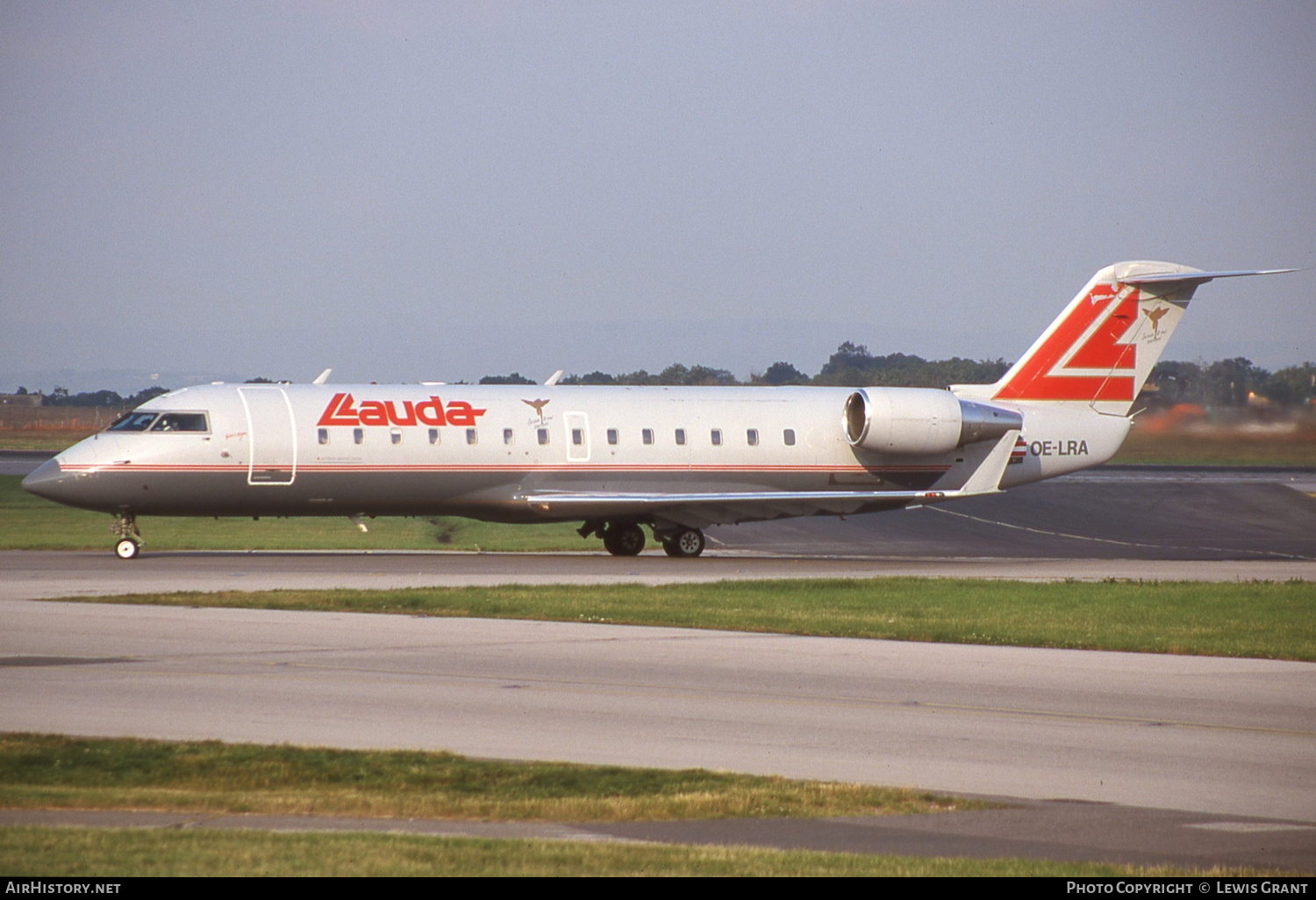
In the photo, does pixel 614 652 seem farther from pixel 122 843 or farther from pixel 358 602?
pixel 122 843

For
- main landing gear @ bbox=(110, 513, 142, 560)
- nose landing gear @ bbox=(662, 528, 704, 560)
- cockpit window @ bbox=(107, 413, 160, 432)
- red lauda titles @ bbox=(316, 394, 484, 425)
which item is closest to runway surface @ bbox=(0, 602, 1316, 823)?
main landing gear @ bbox=(110, 513, 142, 560)

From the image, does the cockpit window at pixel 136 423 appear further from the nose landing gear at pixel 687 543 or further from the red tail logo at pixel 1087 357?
the red tail logo at pixel 1087 357

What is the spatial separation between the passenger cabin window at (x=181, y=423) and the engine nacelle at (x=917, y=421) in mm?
13689

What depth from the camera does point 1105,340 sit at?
33.5m

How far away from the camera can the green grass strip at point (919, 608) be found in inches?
732

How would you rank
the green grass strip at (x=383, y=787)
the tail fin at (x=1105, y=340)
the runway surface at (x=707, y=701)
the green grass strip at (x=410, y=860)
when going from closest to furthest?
the green grass strip at (x=410, y=860) < the green grass strip at (x=383, y=787) < the runway surface at (x=707, y=701) < the tail fin at (x=1105, y=340)

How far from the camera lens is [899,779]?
10875 millimetres

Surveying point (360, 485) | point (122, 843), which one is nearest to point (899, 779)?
point (122, 843)

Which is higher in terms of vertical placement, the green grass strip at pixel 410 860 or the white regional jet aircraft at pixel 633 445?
the white regional jet aircraft at pixel 633 445

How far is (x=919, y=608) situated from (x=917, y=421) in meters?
11.4

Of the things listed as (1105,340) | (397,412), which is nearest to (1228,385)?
(1105,340)

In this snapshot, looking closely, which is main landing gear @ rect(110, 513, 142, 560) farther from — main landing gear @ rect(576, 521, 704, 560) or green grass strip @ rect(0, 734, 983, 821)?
green grass strip @ rect(0, 734, 983, 821)

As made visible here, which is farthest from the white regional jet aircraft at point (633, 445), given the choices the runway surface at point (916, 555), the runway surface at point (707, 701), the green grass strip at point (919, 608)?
the runway surface at point (707, 701)

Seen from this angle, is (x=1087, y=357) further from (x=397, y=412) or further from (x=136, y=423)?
(x=136, y=423)
